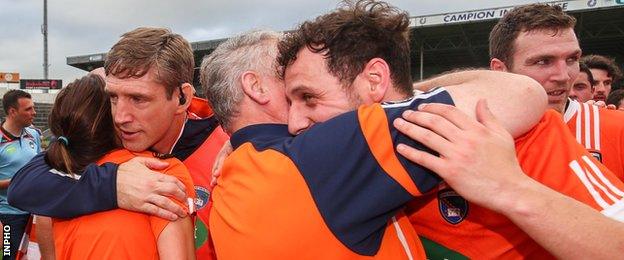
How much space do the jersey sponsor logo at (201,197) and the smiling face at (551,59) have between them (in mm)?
1642

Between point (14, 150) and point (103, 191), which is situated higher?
point (103, 191)

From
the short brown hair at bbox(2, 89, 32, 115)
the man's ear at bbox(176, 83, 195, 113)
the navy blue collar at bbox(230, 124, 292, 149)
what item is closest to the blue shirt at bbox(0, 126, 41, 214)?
the short brown hair at bbox(2, 89, 32, 115)

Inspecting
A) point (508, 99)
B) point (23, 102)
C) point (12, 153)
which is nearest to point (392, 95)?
point (508, 99)

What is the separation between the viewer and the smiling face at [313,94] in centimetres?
145

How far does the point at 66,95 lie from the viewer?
1.94 meters

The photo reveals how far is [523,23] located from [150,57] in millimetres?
1790

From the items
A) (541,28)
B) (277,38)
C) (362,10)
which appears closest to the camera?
(362,10)

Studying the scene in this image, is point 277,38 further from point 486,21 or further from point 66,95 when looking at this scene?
point 486,21

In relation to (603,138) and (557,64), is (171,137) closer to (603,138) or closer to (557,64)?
(557,64)

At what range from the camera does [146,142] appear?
84.6 inches

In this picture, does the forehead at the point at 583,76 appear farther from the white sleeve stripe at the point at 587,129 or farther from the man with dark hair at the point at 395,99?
the man with dark hair at the point at 395,99

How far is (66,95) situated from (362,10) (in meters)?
1.19

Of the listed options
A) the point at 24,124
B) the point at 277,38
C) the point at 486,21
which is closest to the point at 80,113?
the point at 277,38

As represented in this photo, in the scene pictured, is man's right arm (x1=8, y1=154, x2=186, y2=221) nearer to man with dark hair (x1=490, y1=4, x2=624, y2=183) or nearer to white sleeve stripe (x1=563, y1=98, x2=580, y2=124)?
man with dark hair (x1=490, y1=4, x2=624, y2=183)
